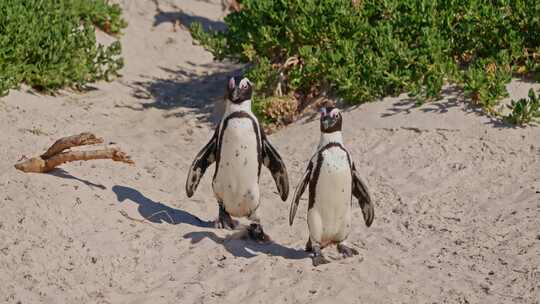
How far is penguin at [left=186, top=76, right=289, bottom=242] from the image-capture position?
22.6 feet

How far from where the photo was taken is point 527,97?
9.03 m

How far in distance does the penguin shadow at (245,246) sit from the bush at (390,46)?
2.80 meters

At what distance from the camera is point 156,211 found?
7348 millimetres

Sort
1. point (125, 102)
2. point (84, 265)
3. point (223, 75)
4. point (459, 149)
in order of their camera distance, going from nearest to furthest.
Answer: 1. point (84, 265)
2. point (459, 149)
3. point (125, 102)
4. point (223, 75)

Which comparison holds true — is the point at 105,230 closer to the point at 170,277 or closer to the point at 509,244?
the point at 170,277

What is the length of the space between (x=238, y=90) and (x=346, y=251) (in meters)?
1.37

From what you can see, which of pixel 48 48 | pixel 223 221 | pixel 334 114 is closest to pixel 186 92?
pixel 48 48

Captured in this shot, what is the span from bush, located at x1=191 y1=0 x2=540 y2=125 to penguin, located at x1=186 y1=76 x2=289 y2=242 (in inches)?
101

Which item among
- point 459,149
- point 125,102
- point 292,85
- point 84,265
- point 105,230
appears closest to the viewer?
point 84,265

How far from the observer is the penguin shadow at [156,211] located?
7.24 meters

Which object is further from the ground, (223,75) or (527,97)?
(527,97)

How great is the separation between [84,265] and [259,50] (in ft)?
15.9

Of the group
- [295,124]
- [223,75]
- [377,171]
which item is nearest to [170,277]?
[377,171]

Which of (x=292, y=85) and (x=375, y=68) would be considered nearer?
(x=375, y=68)
